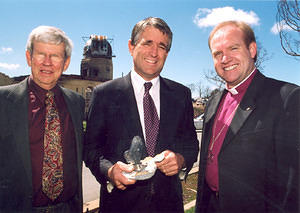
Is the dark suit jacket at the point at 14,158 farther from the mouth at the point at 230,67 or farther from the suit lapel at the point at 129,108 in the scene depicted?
the mouth at the point at 230,67

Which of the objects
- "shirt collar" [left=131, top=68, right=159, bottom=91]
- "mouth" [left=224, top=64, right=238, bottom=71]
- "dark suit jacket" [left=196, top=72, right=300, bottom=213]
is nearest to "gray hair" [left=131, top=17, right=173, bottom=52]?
"shirt collar" [left=131, top=68, right=159, bottom=91]

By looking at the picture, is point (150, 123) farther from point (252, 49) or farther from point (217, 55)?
point (252, 49)

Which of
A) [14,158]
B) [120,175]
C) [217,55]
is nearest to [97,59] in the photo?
[217,55]

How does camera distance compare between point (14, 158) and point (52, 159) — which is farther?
point (52, 159)

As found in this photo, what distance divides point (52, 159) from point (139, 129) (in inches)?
39.2

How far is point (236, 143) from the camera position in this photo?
2.40 metres

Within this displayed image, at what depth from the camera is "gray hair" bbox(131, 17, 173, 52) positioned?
2.48 metres

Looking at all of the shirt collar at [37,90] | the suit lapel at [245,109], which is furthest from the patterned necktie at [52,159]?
the suit lapel at [245,109]

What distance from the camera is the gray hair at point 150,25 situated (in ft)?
8.13

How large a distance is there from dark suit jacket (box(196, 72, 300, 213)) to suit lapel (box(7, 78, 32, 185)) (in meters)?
2.03

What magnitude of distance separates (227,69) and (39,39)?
7.29 ft

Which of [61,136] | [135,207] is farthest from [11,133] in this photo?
[135,207]

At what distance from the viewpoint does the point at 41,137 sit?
96.3 inches

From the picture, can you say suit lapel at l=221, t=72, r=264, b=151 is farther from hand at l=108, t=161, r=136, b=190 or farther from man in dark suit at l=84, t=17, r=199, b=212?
hand at l=108, t=161, r=136, b=190
